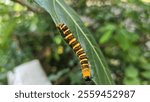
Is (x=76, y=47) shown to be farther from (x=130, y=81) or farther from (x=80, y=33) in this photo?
(x=130, y=81)

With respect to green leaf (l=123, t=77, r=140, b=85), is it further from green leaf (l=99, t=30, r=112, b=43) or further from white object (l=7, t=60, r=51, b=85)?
white object (l=7, t=60, r=51, b=85)

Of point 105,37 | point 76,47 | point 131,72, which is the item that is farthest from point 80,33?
point 131,72

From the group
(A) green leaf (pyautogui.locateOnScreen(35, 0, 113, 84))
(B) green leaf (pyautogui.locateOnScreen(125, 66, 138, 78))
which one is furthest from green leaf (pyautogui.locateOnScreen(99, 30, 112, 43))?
(A) green leaf (pyautogui.locateOnScreen(35, 0, 113, 84))

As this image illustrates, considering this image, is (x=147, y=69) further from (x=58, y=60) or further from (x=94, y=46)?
(x=94, y=46)

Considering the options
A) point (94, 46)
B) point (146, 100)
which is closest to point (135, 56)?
point (146, 100)

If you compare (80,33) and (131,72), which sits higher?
(80,33)
